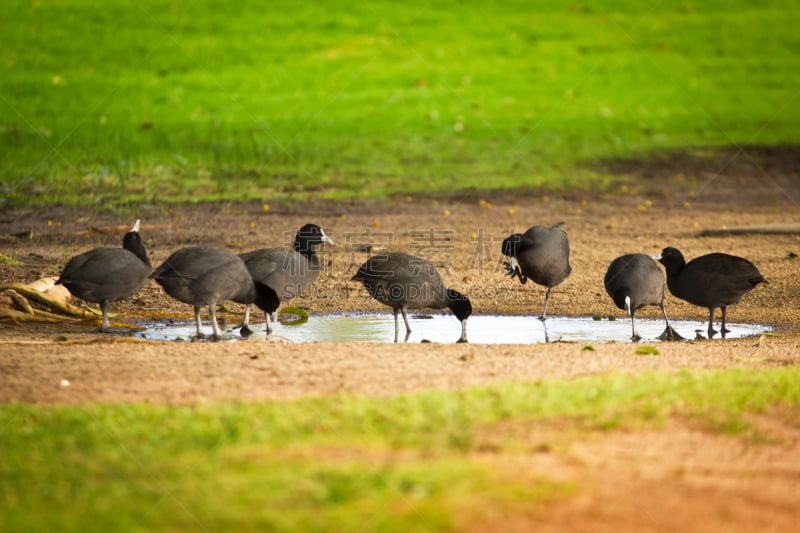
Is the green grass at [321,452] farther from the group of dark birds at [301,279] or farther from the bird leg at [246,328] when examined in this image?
the bird leg at [246,328]

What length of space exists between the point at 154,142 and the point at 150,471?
61.4 ft

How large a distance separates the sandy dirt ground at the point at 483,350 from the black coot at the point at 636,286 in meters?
0.72

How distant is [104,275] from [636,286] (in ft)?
15.5

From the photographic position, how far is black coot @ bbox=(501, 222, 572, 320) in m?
11.2

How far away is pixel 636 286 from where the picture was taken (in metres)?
9.82

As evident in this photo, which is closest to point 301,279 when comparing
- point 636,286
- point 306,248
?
point 306,248

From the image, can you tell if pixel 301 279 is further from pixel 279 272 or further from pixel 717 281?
pixel 717 281

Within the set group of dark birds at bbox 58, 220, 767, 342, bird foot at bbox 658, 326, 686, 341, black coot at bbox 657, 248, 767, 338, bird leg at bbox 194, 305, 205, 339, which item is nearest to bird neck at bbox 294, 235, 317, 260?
group of dark birds at bbox 58, 220, 767, 342

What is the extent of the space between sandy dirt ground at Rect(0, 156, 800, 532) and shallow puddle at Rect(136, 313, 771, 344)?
25 cm

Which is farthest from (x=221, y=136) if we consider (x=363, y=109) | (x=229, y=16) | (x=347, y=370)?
(x=347, y=370)

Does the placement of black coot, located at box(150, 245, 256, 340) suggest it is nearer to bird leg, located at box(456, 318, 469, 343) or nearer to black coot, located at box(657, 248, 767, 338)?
bird leg, located at box(456, 318, 469, 343)

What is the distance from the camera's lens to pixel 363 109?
2717 cm

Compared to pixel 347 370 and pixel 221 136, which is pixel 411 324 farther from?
pixel 221 136

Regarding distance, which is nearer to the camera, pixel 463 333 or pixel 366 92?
pixel 463 333
